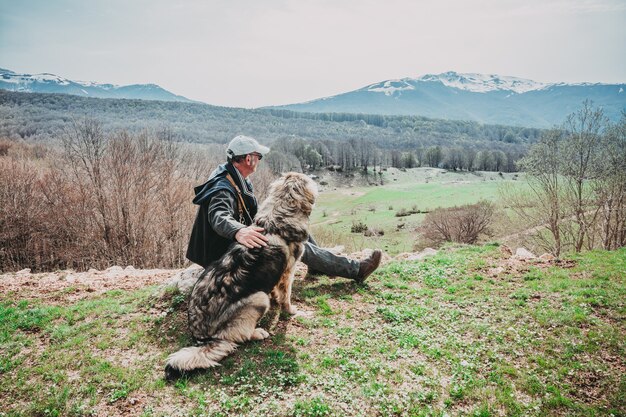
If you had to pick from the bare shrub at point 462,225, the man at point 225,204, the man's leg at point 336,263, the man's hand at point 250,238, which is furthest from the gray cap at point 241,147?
the bare shrub at point 462,225

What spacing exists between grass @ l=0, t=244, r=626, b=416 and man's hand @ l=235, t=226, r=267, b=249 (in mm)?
2069

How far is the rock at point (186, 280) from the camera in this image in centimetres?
786

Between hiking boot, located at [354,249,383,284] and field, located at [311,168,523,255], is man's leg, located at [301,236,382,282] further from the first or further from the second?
field, located at [311,168,523,255]

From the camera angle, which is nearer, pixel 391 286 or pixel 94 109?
pixel 391 286

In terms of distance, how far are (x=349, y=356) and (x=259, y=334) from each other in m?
1.73

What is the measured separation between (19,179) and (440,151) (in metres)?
167

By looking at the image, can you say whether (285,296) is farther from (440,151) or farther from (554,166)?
(440,151)

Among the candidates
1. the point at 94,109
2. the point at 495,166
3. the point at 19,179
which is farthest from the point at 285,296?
the point at 94,109

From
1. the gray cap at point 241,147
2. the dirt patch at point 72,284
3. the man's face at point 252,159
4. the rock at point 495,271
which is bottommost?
the dirt patch at point 72,284

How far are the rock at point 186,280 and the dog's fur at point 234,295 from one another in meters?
2.18

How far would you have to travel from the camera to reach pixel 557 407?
4.89 metres

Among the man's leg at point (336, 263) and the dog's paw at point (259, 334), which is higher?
the man's leg at point (336, 263)

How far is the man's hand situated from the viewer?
539 cm

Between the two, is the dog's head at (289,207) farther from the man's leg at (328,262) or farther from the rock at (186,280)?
the rock at (186,280)
